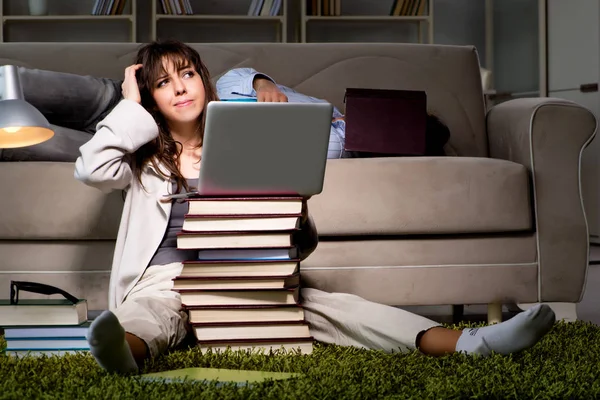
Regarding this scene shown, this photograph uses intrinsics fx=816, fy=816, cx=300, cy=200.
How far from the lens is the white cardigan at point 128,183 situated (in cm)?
159

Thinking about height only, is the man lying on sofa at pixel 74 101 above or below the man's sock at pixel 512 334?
above

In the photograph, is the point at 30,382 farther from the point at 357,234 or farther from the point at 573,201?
the point at 573,201

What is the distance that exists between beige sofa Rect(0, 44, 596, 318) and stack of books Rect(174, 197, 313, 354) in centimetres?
50

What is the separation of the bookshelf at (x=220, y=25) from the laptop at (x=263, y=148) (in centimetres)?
355

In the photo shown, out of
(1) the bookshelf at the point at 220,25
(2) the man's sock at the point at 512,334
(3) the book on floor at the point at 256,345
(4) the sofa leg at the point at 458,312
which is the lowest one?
(4) the sofa leg at the point at 458,312

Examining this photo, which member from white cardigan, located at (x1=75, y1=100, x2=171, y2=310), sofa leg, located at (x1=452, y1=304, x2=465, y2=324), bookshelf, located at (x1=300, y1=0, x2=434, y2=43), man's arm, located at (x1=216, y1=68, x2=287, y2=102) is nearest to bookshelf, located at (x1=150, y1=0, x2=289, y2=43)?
bookshelf, located at (x1=300, y1=0, x2=434, y2=43)

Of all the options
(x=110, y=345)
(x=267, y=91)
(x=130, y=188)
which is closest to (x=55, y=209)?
(x=130, y=188)

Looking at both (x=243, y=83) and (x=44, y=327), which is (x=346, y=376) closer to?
(x=44, y=327)

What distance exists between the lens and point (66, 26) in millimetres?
4977

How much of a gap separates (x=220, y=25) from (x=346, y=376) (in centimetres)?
406

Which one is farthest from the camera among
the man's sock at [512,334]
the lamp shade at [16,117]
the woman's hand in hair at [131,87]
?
the woman's hand in hair at [131,87]

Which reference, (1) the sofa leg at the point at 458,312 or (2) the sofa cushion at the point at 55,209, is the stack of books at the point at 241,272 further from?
(1) the sofa leg at the point at 458,312

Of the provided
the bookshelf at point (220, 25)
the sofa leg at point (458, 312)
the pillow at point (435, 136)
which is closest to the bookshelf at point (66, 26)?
the bookshelf at point (220, 25)

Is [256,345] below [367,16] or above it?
below
